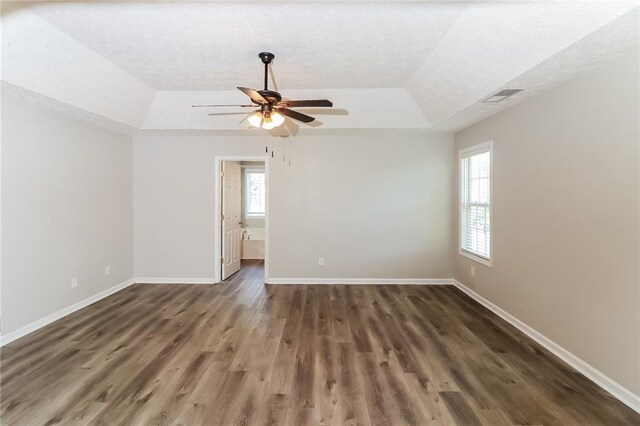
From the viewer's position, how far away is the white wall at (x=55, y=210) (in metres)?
3.03

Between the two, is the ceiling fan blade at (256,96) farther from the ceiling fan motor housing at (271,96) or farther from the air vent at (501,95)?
the air vent at (501,95)

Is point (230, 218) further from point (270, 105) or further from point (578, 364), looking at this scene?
point (578, 364)

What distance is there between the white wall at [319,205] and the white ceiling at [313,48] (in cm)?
105

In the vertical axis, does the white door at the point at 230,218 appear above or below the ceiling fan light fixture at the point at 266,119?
below

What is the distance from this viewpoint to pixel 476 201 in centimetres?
436

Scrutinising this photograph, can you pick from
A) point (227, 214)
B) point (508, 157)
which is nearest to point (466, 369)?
point (508, 157)

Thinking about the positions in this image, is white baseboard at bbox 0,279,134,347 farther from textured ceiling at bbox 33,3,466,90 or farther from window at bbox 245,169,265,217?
window at bbox 245,169,265,217

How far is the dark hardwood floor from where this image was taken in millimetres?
2012

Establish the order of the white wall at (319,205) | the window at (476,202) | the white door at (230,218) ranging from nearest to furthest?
the window at (476,202) → the white wall at (319,205) → the white door at (230,218)

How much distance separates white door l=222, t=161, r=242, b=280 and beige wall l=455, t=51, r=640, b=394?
14.4 feet

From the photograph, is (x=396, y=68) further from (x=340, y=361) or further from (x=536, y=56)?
(x=340, y=361)

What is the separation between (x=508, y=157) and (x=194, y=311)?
4.45 m

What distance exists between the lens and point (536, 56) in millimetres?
2287

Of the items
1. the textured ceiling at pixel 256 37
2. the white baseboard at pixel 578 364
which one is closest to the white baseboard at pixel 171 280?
the textured ceiling at pixel 256 37
